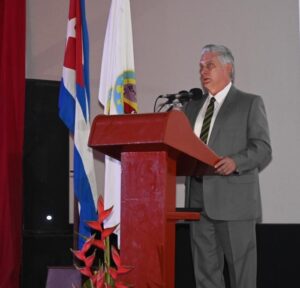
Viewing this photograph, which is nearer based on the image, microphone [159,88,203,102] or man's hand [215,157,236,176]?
man's hand [215,157,236,176]

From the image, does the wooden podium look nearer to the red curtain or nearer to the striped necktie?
the striped necktie

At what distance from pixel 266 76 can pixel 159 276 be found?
10.2 feet

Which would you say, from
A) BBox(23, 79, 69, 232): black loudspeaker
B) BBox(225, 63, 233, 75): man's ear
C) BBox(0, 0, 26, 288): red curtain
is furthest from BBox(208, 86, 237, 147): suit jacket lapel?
BBox(0, 0, 26, 288): red curtain

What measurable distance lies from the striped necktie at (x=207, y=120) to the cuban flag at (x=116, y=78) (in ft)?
2.98

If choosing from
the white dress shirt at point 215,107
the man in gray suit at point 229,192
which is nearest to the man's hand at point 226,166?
the man in gray suit at point 229,192

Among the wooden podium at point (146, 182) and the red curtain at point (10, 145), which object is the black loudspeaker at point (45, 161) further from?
the wooden podium at point (146, 182)

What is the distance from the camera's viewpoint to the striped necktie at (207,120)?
2.88 metres

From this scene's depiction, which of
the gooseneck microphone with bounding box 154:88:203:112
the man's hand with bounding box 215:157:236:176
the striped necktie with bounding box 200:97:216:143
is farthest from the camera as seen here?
the striped necktie with bounding box 200:97:216:143

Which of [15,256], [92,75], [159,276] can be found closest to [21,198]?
[15,256]

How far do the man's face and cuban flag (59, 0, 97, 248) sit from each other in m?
1.07

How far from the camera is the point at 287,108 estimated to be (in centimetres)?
434

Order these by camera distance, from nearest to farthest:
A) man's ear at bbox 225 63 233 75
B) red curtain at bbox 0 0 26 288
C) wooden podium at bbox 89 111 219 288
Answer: wooden podium at bbox 89 111 219 288 < man's ear at bbox 225 63 233 75 < red curtain at bbox 0 0 26 288

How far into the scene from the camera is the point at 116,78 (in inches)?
Result: 151

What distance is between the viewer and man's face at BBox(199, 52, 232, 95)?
296cm
